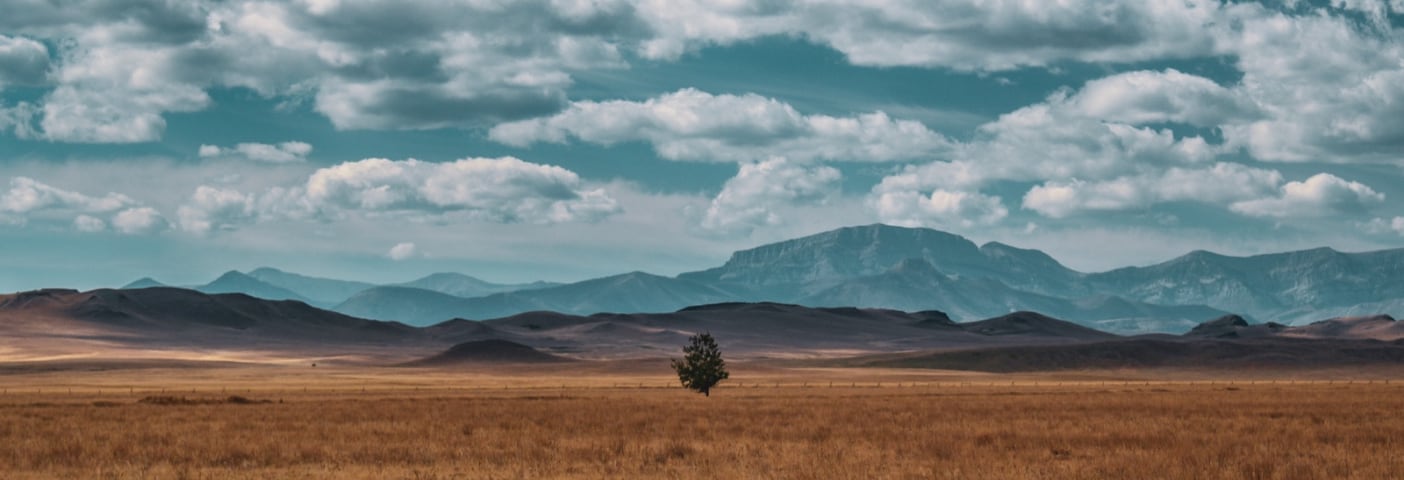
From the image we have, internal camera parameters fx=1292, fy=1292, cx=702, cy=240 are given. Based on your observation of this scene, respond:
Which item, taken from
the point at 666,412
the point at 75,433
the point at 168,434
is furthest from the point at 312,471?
the point at 666,412

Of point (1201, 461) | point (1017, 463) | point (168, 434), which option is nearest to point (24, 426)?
point (168, 434)

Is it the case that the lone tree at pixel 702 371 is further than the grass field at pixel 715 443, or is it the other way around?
the lone tree at pixel 702 371

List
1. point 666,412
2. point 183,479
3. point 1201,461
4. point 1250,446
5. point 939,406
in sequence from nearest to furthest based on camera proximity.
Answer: point 183,479
point 1201,461
point 1250,446
point 666,412
point 939,406

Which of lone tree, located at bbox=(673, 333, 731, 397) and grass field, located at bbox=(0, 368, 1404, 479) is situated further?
lone tree, located at bbox=(673, 333, 731, 397)

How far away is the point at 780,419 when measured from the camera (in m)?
58.5

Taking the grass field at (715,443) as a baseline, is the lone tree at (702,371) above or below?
above

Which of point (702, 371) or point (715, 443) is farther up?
point (702, 371)

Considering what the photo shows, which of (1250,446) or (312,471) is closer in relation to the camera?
(312,471)

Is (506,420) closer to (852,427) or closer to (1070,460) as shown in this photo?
(852,427)

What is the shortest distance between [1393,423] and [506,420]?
122ft

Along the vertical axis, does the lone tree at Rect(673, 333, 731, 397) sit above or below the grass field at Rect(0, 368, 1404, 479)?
above

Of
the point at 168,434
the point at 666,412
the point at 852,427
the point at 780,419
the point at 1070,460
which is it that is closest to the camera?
the point at 1070,460

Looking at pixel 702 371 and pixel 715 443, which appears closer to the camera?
pixel 715 443

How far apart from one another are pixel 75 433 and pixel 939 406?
44.0 m
